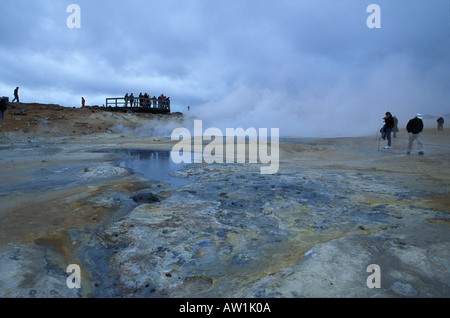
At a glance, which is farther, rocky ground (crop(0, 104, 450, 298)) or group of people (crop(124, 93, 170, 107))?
group of people (crop(124, 93, 170, 107))

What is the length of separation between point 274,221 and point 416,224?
1.58 metres

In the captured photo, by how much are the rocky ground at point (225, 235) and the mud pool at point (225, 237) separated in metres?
0.01

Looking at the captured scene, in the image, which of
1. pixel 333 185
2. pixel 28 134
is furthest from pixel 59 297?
pixel 28 134

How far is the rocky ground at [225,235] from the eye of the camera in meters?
2.03

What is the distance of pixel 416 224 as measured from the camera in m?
3.05

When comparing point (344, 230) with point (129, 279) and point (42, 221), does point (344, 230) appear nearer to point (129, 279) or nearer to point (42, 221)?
point (129, 279)

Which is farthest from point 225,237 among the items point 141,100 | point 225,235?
point 141,100

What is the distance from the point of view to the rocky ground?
203 centimetres

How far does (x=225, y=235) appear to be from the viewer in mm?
3027

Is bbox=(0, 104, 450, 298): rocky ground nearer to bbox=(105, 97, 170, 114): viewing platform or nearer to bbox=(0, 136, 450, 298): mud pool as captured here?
bbox=(0, 136, 450, 298): mud pool

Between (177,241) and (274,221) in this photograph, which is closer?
(177,241)

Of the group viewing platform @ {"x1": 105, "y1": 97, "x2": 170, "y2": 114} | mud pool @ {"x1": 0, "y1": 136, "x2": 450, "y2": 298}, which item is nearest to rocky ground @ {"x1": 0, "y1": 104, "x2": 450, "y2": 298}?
mud pool @ {"x1": 0, "y1": 136, "x2": 450, "y2": 298}

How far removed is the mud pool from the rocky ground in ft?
0.04

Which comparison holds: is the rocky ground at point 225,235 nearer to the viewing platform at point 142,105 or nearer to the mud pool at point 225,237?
the mud pool at point 225,237
